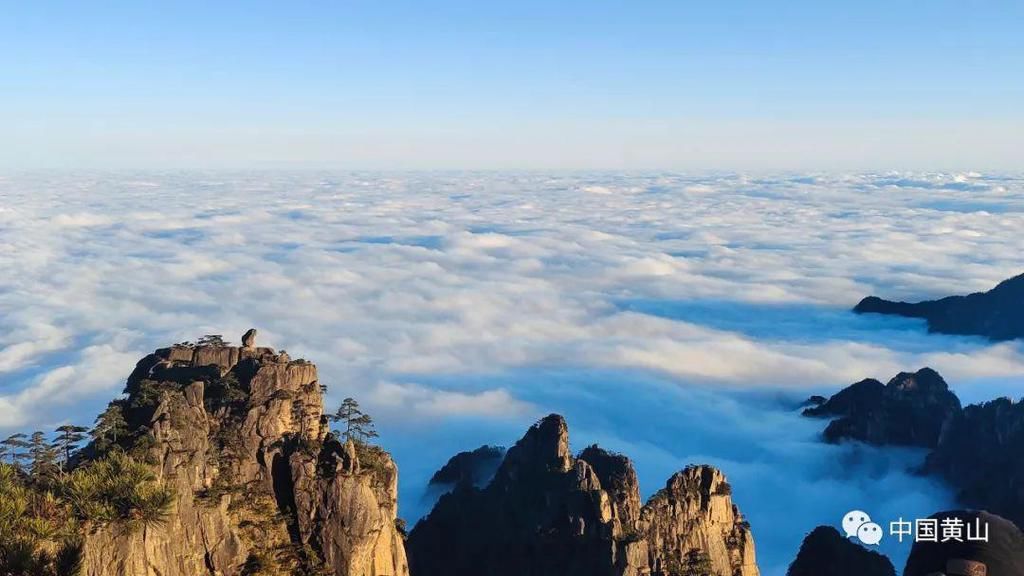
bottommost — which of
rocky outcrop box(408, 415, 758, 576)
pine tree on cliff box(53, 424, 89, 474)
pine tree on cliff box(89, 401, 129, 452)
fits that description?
rocky outcrop box(408, 415, 758, 576)

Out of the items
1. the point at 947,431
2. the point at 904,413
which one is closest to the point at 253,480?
the point at 947,431

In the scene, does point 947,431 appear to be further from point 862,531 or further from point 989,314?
point 989,314

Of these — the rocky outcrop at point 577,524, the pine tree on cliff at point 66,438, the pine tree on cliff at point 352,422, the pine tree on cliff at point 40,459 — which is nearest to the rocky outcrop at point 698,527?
the rocky outcrop at point 577,524

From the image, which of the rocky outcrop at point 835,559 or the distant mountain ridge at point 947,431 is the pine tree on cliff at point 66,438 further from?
the distant mountain ridge at point 947,431

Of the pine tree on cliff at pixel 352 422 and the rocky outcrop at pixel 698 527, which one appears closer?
the pine tree on cliff at pixel 352 422

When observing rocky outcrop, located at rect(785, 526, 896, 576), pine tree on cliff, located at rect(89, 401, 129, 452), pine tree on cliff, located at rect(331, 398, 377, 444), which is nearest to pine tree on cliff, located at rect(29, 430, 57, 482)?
pine tree on cliff, located at rect(89, 401, 129, 452)

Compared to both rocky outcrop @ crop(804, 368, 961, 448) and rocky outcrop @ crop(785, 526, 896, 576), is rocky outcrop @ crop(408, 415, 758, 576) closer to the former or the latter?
rocky outcrop @ crop(785, 526, 896, 576)
